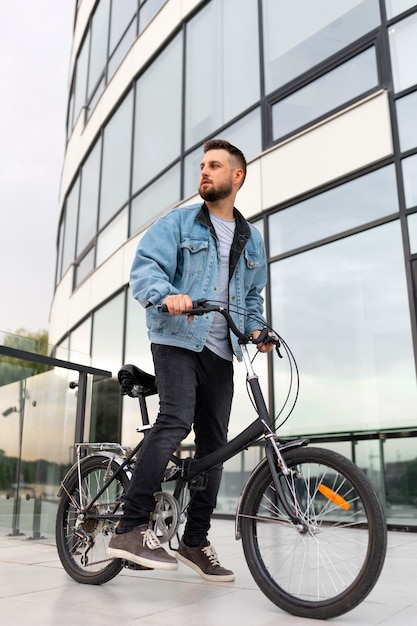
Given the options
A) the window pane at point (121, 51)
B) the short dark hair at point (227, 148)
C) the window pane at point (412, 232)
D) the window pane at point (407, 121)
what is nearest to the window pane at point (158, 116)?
the window pane at point (121, 51)

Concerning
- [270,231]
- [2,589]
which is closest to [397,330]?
[270,231]

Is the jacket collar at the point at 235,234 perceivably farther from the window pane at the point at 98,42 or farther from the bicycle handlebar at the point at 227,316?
the window pane at the point at 98,42

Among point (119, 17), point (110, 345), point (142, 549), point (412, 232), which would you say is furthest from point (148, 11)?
point (142, 549)

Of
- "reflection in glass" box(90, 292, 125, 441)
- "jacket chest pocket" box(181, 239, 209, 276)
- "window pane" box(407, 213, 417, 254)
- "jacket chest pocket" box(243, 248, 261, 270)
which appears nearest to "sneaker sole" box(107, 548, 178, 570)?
"jacket chest pocket" box(181, 239, 209, 276)

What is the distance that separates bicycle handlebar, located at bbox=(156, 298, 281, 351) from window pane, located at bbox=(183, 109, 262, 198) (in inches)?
181

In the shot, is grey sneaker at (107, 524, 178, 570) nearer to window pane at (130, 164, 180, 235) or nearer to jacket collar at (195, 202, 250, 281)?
jacket collar at (195, 202, 250, 281)

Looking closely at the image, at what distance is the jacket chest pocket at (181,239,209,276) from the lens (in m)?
2.40

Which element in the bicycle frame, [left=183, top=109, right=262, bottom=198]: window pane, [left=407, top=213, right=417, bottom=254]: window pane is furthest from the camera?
[left=183, top=109, right=262, bottom=198]: window pane

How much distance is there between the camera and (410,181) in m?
5.01

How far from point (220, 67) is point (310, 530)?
6.75 m

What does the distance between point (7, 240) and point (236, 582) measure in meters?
45.9

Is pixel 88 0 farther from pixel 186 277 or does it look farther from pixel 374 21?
pixel 186 277

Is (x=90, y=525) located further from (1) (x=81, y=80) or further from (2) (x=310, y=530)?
(1) (x=81, y=80)

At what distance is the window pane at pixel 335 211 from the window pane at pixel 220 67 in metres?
1.69
